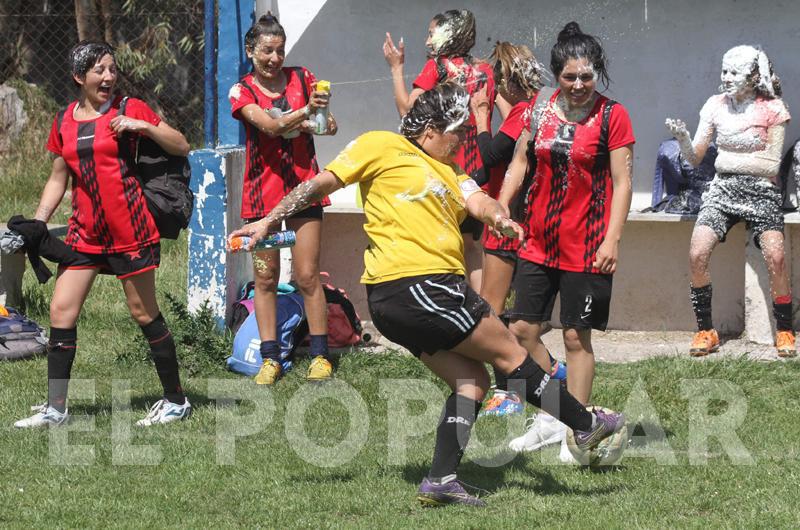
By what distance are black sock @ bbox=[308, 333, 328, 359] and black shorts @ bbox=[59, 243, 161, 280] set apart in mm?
1446

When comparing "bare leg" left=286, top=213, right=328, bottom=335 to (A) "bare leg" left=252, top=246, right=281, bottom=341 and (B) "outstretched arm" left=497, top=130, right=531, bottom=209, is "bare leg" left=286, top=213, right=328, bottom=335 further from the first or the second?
(B) "outstretched arm" left=497, top=130, right=531, bottom=209

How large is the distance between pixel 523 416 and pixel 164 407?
1.83 metres

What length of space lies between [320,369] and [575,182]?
2.22 metres

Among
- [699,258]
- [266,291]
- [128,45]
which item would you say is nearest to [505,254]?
[266,291]

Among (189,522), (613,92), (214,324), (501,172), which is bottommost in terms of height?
(189,522)

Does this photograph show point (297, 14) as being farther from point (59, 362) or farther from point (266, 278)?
point (59, 362)

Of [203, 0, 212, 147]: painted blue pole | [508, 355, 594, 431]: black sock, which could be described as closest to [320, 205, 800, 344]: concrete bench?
[203, 0, 212, 147]: painted blue pole

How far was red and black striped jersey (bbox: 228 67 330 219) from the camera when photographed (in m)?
7.34

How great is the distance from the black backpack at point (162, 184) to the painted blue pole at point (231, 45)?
2012 millimetres

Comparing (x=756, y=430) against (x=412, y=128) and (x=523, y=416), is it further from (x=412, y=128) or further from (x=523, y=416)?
(x=412, y=128)

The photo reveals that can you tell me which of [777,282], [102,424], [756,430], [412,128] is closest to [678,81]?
[777,282]

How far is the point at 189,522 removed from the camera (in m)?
4.94

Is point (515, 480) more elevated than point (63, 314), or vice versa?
point (63, 314)

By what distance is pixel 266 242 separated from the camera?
5059 mm
